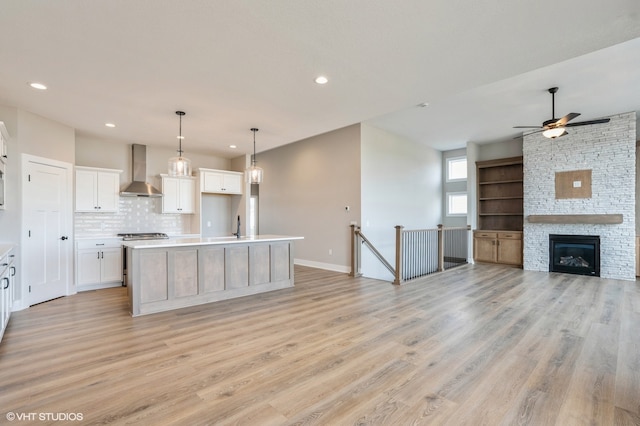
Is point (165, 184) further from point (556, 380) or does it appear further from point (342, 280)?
point (556, 380)

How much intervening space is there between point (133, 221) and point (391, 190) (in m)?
5.85

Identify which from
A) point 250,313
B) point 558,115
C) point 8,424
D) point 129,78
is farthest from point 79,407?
point 558,115

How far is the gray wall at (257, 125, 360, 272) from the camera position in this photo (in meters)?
6.69

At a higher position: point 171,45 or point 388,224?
point 171,45

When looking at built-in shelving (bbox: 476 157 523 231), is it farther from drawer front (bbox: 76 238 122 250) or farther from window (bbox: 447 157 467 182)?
drawer front (bbox: 76 238 122 250)

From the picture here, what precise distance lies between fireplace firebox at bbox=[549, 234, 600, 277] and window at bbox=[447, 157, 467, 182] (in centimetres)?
317

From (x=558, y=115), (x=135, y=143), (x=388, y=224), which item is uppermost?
(x=558, y=115)

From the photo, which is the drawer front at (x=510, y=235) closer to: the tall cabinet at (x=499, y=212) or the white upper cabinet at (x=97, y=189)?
the tall cabinet at (x=499, y=212)

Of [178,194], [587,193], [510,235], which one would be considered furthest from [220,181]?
[587,193]

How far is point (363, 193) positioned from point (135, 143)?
16.3ft

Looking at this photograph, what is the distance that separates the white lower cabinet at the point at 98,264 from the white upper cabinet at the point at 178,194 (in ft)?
4.62

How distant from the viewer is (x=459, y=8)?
228 centimetres

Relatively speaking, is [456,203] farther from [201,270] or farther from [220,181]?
[201,270]

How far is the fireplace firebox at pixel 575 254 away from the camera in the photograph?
253 inches
